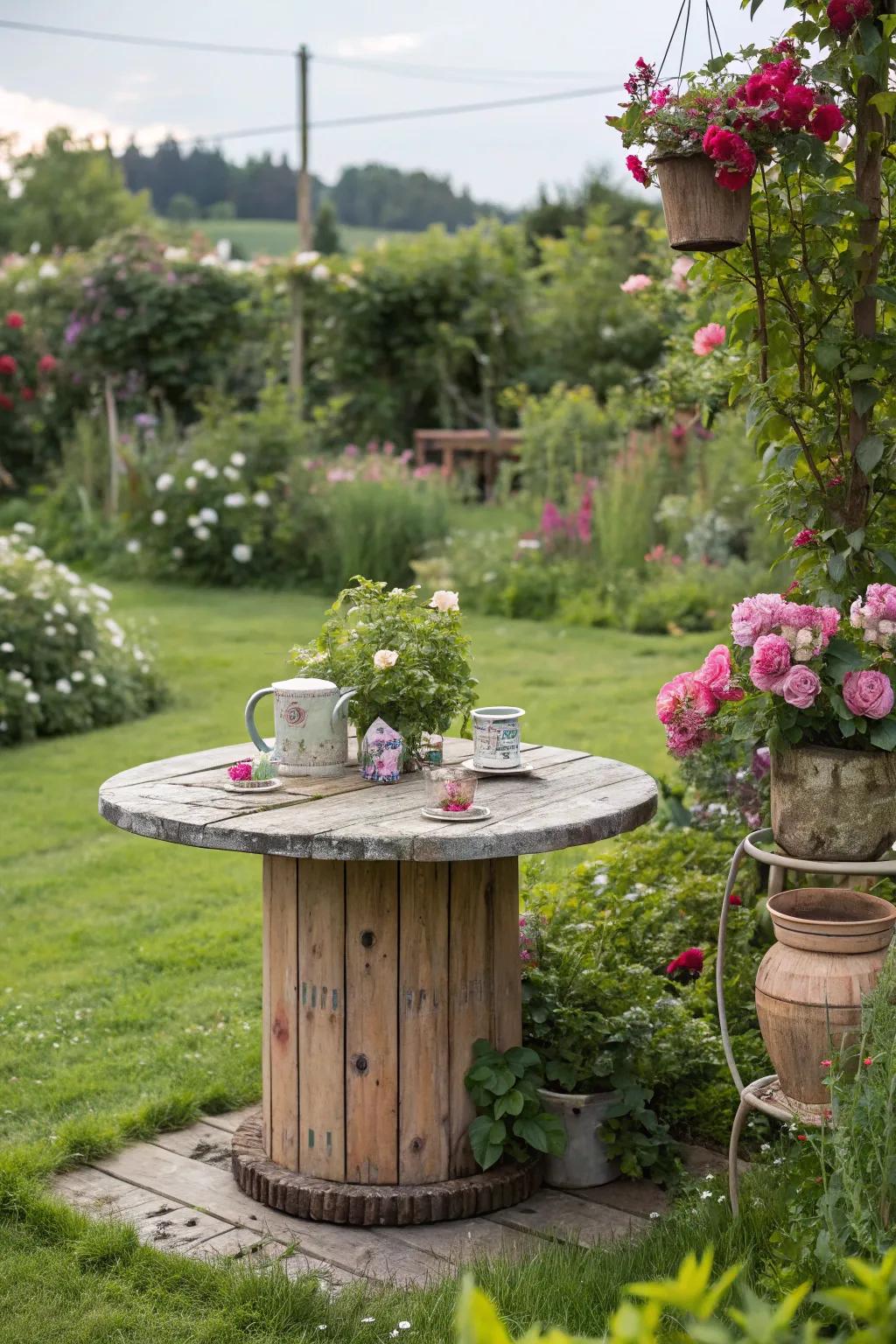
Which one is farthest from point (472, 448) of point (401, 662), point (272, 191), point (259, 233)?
point (259, 233)

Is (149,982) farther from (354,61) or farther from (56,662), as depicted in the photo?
(354,61)

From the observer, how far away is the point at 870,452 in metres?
2.82

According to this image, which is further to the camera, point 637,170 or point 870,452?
point 637,170

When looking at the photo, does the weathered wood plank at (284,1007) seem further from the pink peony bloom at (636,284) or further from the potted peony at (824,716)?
the pink peony bloom at (636,284)

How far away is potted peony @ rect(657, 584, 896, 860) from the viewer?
2660 millimetres

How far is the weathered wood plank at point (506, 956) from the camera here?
123 inches

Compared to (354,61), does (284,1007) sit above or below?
below

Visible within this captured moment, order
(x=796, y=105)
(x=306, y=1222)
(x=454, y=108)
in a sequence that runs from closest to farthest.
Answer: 1. (x=796, y=105)
2. (x=306, y=1222)
3. (x=454, y=108)

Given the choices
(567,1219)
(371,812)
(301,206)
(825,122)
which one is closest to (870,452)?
(825,122)

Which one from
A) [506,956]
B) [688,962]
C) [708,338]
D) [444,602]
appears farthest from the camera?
[708,338]

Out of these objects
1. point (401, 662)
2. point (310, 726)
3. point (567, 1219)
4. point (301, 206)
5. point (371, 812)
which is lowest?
point (567, 1219)

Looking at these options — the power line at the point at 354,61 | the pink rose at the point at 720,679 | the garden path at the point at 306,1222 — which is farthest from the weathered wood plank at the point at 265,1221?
the power line at the point at 354,61

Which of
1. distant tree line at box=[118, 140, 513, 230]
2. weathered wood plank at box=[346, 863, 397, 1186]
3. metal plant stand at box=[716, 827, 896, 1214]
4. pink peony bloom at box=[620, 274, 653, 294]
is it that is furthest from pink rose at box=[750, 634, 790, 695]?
distant tree line at box=[118, 140, 513, 230]

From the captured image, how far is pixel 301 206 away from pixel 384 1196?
41.1 feet
